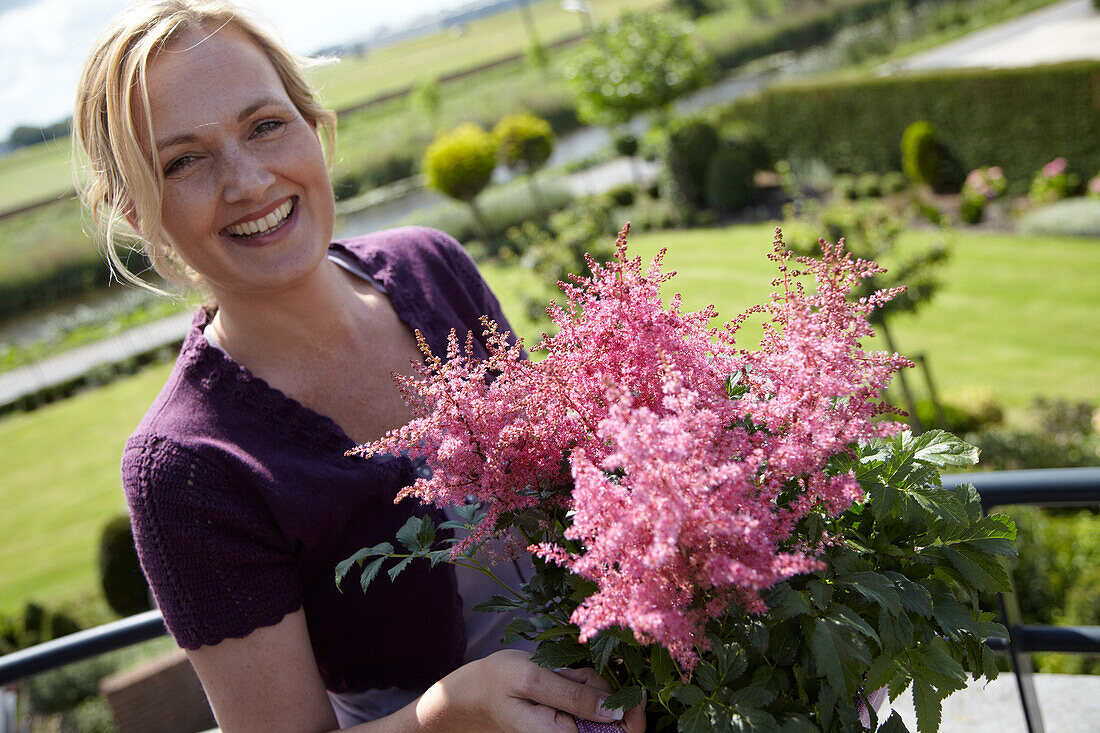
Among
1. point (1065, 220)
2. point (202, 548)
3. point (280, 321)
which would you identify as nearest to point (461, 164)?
point (1065, 220)

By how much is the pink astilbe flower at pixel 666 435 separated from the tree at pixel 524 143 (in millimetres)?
19445

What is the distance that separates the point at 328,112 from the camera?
5.81 ft

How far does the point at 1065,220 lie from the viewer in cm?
1302

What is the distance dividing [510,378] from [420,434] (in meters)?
0.11

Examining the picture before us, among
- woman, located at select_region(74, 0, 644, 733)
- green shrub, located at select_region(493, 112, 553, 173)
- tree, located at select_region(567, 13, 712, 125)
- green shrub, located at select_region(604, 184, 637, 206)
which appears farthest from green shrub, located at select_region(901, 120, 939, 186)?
woman, located at select_region(74, 0, 644, 733)

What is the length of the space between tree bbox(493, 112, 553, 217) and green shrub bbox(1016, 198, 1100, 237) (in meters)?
10.00

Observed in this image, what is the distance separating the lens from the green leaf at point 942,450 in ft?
3.10

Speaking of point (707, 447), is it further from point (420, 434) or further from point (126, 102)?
point (126, 102)

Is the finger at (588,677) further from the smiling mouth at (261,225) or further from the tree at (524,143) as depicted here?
the tree at (524,143)

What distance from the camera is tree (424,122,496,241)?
1925cm

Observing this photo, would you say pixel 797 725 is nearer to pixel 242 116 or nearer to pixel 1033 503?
pixel 1033 503

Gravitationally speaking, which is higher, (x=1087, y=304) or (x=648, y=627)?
(x=648, y=627)

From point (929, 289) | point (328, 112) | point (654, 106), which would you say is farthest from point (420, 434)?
point (654, 106)

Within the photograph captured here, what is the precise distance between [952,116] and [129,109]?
1733 cm
